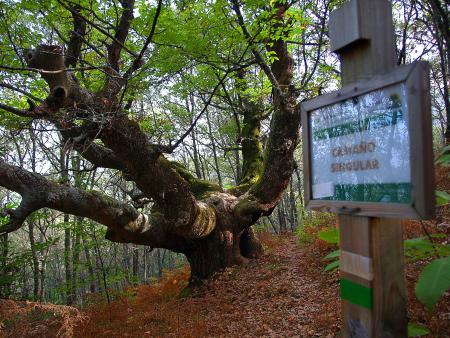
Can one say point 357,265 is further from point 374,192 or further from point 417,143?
point 417,143

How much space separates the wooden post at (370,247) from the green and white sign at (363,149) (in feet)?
0.55

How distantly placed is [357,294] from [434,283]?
0.43 m

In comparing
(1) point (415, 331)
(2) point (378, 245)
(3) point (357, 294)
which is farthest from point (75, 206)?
(1) point (415, 331)

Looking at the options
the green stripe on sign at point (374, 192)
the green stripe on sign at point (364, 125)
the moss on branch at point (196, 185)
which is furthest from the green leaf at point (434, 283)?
the moss on branch at point (196, 185)

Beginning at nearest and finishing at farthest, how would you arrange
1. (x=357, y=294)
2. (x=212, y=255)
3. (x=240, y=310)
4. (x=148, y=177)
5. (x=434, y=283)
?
1. (x=434, y=283)
2. (x=357, y=294)
3. (x=240, y=310)
4. (x=148, y=177)
5. (x=212, y=255)

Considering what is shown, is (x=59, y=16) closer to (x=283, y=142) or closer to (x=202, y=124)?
(x=283, y=142)

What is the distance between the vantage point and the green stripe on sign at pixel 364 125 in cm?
159

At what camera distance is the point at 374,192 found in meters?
1.66

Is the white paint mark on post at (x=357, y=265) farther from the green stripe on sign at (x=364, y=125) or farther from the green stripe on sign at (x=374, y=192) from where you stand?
the green stripe on sign at (x=364, y=125)

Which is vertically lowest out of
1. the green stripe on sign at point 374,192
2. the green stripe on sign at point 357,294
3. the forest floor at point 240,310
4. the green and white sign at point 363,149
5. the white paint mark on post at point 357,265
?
the forest floor at point 240,310

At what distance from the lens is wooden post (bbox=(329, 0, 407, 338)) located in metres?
1.71

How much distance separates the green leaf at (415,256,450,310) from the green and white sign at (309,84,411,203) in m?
0.33

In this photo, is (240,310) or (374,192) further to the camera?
(240,310)

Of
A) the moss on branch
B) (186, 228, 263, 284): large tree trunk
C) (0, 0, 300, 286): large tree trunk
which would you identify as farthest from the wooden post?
the moss on branch
